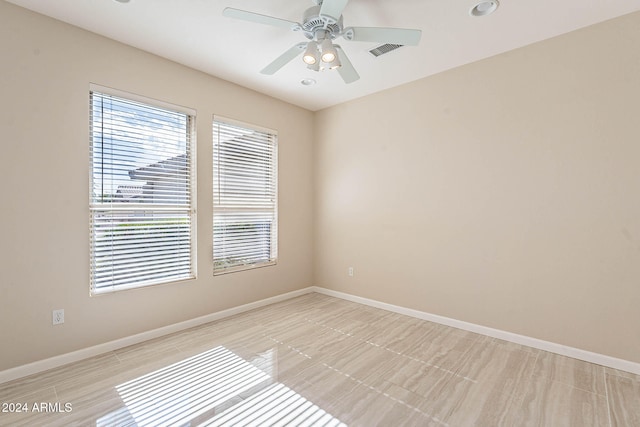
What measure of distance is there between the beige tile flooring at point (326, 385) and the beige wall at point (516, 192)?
48cm

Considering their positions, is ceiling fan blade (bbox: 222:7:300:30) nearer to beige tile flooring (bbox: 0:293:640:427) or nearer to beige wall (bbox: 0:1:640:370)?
beige wall (bbox: 0:1:640:370)

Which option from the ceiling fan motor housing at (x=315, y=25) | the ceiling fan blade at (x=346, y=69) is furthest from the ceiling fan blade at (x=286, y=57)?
the ceiling fan blade at (x=346, y=69)

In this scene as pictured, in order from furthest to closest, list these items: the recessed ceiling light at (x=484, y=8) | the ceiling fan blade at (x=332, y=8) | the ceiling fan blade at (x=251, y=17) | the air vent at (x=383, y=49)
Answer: the air vent at (x=383, y=49) → the recessed ceiling light at (x=484, y=8) → the ceiling fan blade at (x=251, y=17) → the ceiling fan blade at (x=332, y=8)

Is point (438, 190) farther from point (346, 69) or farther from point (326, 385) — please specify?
point (326, 385)

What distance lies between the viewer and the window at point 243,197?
358 centimetres

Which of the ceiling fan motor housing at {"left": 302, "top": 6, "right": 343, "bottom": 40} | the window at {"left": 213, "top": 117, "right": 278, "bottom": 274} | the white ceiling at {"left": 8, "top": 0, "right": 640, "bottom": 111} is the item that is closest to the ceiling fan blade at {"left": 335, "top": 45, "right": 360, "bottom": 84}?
the ceiling fan motor housing at {"left": 302, "top": 6, "right": 343, "bottom": 40}

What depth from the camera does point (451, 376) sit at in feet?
7.65

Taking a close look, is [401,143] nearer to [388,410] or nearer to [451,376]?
[451,376]

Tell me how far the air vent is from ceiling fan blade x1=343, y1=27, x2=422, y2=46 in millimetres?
687

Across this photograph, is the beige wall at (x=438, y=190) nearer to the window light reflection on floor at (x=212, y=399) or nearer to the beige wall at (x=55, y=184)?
the beige wall at (x=55, y=184)

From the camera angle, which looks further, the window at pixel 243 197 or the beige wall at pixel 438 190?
the window at pixel 243 197

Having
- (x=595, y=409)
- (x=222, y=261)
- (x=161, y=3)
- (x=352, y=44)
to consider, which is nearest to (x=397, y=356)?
(x=595, y=409)

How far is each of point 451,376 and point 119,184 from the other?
3.36m

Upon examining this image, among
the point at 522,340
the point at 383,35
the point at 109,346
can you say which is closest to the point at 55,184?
the point at 109,346
